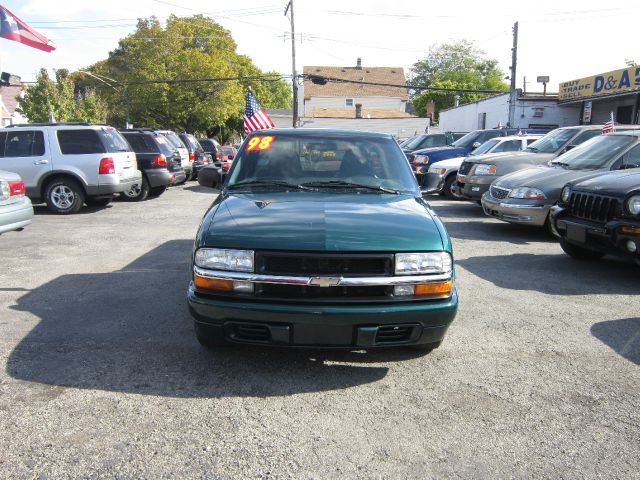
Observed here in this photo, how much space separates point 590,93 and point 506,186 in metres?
22.1

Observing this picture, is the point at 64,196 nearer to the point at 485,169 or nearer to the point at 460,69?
the point at 485,169

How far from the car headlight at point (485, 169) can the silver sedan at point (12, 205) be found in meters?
8.61

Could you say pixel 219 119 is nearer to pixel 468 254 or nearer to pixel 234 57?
pixel 234 57

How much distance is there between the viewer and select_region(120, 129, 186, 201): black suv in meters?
13.7

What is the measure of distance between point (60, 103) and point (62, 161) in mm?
26371

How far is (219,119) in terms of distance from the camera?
45719mm

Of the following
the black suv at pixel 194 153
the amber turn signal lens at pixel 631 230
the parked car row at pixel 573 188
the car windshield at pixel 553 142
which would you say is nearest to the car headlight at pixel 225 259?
the parked car row at pixel 573 188

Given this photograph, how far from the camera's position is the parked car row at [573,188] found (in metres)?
5.70

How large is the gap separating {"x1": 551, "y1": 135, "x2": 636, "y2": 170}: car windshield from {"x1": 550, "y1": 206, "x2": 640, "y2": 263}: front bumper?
175cm

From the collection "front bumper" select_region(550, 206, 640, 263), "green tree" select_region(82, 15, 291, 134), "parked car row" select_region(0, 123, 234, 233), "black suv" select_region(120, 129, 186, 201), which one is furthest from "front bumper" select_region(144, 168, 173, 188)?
"green tree" select_region(82, 15, 291, 134)

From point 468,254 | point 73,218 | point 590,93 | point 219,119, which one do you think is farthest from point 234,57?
point 468,254

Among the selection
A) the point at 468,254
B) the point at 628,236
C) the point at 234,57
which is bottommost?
the point at 468,254

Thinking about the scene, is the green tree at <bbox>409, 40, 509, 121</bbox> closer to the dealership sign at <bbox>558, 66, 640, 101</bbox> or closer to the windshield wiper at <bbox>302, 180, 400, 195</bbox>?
the dealership sign at <bbox>558, 66, 640, 101</bbox>

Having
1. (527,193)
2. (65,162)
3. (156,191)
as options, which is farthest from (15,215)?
(156,191)
